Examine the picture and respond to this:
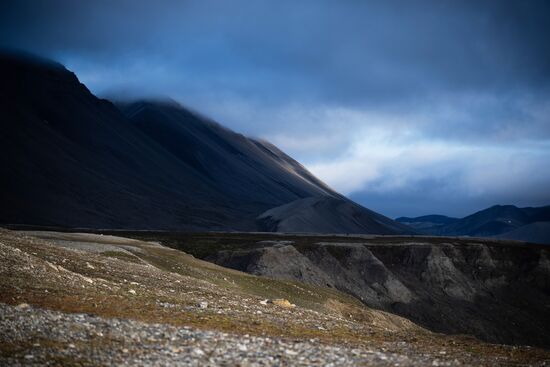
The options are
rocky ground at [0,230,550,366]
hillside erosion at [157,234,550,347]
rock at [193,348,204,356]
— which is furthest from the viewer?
hillside erosion at [157,234,550,347]

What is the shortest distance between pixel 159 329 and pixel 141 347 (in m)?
2.82

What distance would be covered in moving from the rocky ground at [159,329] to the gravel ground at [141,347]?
0.10 feet

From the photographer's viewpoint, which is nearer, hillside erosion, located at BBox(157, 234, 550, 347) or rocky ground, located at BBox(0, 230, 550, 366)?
rocky ground, located at BBox(0, 230, 550, 366)

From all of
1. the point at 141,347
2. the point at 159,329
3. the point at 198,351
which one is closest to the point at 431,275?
the point at 159,329

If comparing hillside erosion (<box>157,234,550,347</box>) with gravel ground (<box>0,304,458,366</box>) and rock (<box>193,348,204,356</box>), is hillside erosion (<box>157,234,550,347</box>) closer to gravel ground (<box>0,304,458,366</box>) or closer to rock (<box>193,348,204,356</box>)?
gravel ground (<box>0,304,458,366</box>)

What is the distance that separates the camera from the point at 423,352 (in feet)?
73.6

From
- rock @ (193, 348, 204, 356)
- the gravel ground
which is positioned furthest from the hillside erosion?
rock @ (193, 348, 204, 356)

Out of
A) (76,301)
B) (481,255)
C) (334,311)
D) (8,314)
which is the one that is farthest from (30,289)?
(481,255)

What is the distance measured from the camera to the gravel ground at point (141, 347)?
54.8 ft

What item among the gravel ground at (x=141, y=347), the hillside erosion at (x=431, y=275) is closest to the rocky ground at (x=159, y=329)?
the gravel ground at (x=141, y=347)

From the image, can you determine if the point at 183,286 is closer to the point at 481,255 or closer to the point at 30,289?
the point at 30,289

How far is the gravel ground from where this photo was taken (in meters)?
16.7

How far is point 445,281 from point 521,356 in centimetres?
9974

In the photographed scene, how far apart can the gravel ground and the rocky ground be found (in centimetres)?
3
